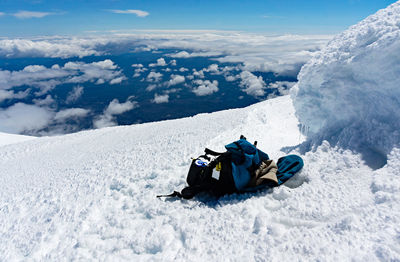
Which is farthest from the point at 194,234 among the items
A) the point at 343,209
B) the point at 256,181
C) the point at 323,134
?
the point at 323,134

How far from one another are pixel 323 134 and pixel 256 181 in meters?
2.04

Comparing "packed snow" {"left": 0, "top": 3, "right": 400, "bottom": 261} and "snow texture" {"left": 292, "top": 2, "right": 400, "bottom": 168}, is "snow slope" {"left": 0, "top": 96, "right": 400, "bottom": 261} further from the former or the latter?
"snow texture" {"left": 292, "top": 2, "right": 400, "bottom": 168}

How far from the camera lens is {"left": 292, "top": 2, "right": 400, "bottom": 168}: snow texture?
3754mm

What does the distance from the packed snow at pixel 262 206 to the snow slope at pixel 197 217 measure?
0.6 inches

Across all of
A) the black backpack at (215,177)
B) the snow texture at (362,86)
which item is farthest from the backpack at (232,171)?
the snow texture at (362,86)

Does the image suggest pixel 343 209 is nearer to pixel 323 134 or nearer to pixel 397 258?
pixel 397 258

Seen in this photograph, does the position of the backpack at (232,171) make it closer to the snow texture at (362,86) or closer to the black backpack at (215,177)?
the black backpack at (215,177)

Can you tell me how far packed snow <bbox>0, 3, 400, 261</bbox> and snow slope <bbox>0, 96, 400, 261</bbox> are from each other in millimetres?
16

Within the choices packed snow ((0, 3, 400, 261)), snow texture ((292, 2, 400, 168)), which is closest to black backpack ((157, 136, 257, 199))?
packed snow ((0, 3, 400, 261))

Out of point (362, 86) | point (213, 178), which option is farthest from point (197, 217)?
point (362, 86)

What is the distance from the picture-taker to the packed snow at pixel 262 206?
2.59 metres

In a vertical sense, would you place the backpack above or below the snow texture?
below

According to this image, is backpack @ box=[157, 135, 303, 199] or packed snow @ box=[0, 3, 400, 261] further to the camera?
backpack @ box=[157, 135, 303, 199]

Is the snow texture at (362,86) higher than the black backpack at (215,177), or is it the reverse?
the snow texture at (362,86)
